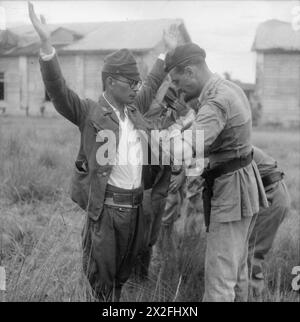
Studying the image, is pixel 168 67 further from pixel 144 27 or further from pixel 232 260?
pixel 144 27

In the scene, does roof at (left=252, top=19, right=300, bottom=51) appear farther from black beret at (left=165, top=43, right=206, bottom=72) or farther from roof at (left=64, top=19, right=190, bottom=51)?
black beret at (left=165, top=43, right=206, bottom=72)

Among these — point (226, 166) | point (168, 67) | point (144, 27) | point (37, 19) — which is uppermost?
point (144, 27)

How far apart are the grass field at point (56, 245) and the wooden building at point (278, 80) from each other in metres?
14.7

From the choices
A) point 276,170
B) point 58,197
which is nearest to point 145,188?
point 276,170

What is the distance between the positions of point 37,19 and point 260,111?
20290mm

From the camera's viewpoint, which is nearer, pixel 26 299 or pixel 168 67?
pixel 26 299

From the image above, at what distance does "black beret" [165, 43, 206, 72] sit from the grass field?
110cm

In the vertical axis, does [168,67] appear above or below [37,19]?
below

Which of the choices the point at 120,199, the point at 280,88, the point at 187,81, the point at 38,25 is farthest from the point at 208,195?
the point at 280,88

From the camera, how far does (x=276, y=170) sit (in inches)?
158

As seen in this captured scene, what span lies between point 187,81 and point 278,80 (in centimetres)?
2015

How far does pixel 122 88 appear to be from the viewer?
321cm
